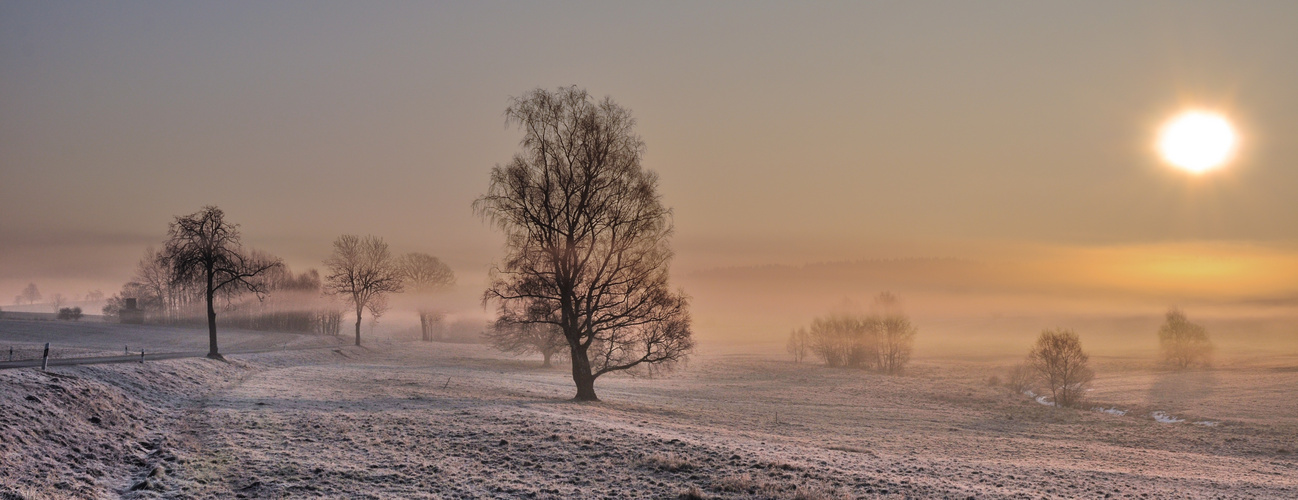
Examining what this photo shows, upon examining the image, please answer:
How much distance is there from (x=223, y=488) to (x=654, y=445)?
1027cm

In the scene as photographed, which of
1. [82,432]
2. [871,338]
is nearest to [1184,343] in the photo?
[871,338]

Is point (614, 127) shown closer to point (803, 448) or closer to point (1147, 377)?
point (803, 448)

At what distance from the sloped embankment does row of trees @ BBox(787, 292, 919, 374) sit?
8941 centimetres

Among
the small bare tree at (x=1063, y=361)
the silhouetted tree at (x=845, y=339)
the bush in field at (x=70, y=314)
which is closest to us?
the small bare tree at (x=1063, y=361)

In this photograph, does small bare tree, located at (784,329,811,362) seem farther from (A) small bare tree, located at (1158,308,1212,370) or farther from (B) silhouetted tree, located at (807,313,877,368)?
(A) small bare tree, located at (1158,308,1212,370)

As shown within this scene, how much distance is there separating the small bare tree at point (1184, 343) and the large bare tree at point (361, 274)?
111578mm

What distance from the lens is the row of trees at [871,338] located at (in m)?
98.8

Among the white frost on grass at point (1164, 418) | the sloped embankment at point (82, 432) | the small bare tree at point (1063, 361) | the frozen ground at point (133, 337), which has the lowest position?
the white frost on grass at point (1164, 418)

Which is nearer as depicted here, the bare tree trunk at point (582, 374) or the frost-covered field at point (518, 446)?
the frost-covered field at point (518, 446)

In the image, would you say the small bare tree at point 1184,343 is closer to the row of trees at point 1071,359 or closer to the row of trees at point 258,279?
the row of trees at point 1071,359

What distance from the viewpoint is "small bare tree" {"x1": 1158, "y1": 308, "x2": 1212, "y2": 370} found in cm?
10331

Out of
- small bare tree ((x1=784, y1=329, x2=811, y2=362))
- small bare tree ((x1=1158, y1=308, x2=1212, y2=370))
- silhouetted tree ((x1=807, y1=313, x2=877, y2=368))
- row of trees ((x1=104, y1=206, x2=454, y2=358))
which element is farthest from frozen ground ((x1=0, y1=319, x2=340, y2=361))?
small bare tree ((x1=1158, y1=308, x2=1212, y2=370))

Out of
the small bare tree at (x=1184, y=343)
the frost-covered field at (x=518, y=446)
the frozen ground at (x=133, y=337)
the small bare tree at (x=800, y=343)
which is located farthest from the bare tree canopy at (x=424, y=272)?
the small bare tree at (x=1184, y=343)

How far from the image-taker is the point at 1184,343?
10344 centimetres
